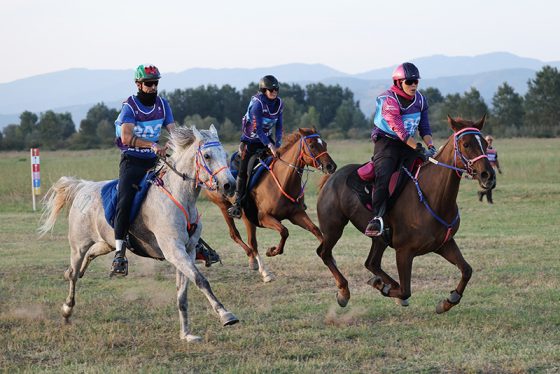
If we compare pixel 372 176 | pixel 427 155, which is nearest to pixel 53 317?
pixel 372 176

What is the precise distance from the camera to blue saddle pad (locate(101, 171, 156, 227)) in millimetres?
8508

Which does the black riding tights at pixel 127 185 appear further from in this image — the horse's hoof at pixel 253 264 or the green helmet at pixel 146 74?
the horse's hoof at pixel 253 264

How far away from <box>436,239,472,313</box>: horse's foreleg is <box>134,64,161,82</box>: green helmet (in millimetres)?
3639

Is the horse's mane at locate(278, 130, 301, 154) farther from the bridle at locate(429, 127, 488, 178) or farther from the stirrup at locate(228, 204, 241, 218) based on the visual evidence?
the bridle at locate(429, 127, 488, 178)

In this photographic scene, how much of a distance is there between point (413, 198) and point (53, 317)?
171 inches

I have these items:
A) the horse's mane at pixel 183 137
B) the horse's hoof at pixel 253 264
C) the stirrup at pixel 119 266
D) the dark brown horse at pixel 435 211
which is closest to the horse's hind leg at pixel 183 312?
the stirrup at pixel 119 266

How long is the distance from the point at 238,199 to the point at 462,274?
15.0 ft

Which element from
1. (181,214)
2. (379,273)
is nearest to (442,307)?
(379,273)

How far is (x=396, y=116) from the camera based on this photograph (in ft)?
29.5

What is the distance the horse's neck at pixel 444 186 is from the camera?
858 cm

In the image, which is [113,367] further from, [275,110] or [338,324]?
[275,110]

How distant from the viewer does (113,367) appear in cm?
691

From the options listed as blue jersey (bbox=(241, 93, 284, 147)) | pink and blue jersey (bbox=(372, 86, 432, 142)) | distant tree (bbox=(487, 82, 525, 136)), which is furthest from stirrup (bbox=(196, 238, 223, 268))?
distant tree (bbox=(487, 82, 525, 136))

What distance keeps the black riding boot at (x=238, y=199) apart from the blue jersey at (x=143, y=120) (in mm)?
3534
